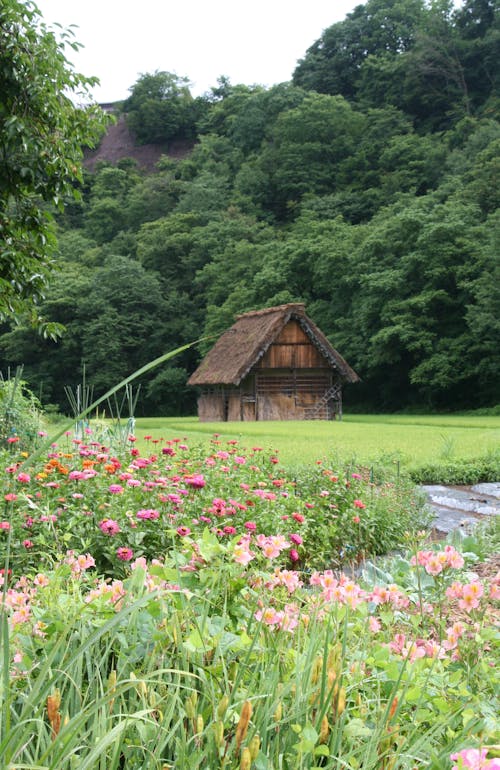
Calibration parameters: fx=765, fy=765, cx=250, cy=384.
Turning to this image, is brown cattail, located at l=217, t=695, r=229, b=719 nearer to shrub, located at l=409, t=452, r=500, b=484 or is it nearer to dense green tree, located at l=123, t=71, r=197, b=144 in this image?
shrub, located at l=409, t=452, r=500, b=484

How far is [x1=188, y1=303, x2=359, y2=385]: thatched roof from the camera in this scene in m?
26.9

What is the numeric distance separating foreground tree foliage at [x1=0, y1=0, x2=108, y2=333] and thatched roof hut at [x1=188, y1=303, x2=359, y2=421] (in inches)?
787

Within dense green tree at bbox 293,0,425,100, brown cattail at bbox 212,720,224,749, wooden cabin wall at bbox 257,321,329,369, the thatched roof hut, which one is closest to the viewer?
brown cattail at bbox 212,720,224,749

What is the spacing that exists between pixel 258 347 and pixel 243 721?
25666 mm

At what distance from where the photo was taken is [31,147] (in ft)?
21.0

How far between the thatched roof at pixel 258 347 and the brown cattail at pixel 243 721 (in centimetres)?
2521

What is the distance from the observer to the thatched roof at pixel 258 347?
26.9 meters

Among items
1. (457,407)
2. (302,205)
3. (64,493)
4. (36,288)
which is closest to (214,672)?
(64,493)

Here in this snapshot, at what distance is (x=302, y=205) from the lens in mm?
42906

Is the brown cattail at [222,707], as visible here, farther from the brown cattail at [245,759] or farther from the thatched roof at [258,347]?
the thatched roof at [258,347]

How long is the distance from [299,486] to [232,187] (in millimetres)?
47517

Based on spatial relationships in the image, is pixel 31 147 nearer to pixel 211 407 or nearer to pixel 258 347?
pixel 258 347

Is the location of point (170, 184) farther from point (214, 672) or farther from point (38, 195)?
point (214, 672)

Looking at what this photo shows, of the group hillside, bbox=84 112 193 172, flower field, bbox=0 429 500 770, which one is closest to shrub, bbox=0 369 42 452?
flower field, bbox=0 429 500 770
